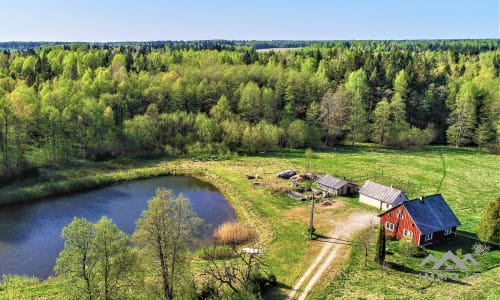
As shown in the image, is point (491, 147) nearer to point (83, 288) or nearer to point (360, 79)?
point (360, 79)

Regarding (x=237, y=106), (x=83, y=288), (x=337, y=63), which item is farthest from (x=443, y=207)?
(x=337, y=63)

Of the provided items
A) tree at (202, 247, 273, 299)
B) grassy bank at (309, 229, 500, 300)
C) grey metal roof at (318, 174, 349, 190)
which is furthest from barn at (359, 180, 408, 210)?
tree at (202, 247, 273, 299)

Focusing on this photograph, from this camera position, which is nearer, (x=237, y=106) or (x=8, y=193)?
(x=8, y=193)

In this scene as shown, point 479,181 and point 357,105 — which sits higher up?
point 357,105

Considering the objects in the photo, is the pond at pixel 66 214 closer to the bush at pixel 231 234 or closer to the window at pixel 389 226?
the bush at pixel 231 234

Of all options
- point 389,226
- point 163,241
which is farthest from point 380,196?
point 163,241

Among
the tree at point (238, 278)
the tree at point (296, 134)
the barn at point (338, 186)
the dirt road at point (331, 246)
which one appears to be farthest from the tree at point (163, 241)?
the tree at point (296, 134)

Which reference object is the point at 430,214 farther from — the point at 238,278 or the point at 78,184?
the point at 78,184
